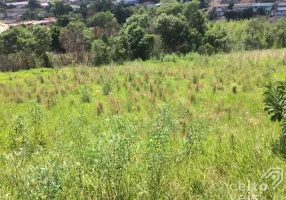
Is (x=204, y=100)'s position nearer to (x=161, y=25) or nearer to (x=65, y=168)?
(x=65, y=168)

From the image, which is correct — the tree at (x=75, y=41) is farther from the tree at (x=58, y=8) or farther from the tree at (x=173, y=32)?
the tree at (x=58, y=8)

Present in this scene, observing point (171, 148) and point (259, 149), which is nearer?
point (259, 149)

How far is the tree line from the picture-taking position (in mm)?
16719

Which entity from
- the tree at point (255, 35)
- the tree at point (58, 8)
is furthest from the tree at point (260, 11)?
the tree at point (58, 8)

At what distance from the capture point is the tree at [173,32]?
21.2 meters

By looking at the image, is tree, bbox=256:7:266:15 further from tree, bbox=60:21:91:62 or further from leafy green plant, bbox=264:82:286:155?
leafy green plant, bbox=264:82:286:155

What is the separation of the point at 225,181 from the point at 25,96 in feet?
18.1

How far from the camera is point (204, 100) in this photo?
224 inches

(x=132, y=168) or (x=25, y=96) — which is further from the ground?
(x=132, y=168)

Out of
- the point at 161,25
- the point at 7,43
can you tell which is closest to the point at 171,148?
the point at 161,25

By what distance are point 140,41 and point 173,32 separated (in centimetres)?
456

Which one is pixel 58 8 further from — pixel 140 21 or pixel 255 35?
pixel 255 35

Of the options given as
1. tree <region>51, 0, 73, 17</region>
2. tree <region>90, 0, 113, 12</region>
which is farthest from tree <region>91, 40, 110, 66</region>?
tree <region>51, 0, 73, 17</region>

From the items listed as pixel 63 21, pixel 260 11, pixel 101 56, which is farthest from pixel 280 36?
pixel 63 21
